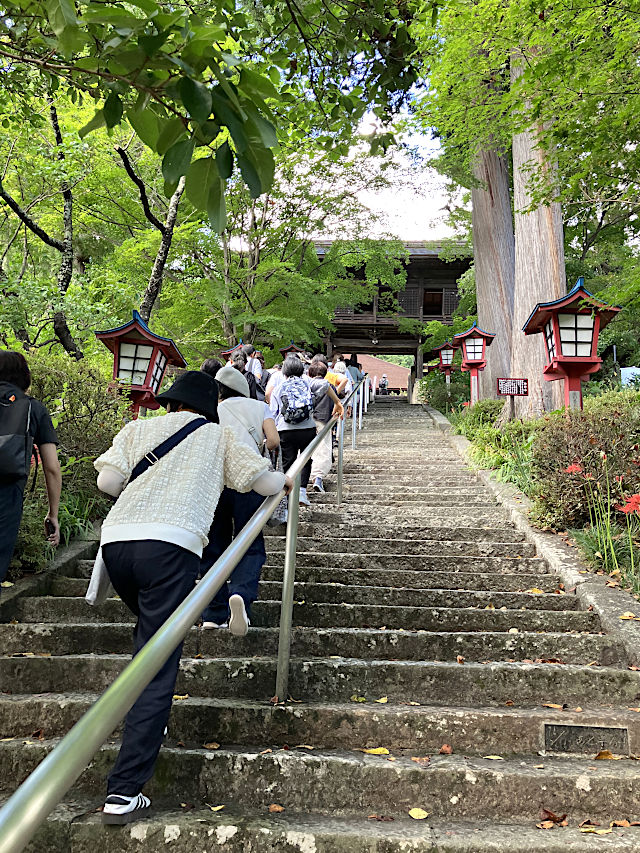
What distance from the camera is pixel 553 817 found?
2.30 metres

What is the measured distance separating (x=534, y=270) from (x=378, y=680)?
8.17 metres

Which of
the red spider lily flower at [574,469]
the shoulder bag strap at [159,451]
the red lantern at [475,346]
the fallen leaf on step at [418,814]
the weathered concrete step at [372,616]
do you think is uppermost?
the red lantern at [475,346]

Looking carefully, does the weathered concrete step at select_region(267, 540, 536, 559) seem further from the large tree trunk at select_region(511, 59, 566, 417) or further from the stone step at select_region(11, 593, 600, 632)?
the large tree trunk at select_region(511, 59, 566, 417)

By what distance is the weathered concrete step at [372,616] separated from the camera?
3.60m

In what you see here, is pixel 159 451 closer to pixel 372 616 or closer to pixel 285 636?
pixel 285 636

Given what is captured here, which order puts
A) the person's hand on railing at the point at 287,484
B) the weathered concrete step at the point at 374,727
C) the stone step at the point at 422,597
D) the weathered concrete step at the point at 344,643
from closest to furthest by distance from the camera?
the weathered concrete step at the point at 374,727, the person's hand on railing at the point at 287,484, the weathered concrete step at the point at 344,643, the stone step at the point at 422,597

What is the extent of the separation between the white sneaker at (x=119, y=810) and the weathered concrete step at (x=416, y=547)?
277 cm

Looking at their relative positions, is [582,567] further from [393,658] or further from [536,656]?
[393,658]

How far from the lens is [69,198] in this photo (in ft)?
29.7

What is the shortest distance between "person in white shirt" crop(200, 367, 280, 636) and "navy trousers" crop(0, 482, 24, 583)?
3.27ft

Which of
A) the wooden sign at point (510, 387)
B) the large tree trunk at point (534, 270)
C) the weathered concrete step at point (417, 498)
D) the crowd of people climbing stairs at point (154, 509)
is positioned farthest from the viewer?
the large tree trunk at point (534, 270)

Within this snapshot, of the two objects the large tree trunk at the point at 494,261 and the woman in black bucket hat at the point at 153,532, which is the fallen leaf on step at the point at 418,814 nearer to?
the woman in black bucket hat at the point at 153,532

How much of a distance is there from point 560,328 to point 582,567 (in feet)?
9.36

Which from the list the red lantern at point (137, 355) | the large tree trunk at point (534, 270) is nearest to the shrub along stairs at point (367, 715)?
the red lantern at point (137, 355)
